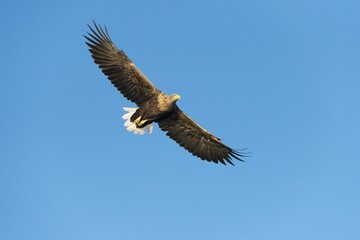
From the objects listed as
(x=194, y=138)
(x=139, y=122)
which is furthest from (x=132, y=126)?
(x=194, y=138)

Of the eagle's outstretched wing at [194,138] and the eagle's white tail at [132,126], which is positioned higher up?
the eagle's outstretched wing at [194,138]

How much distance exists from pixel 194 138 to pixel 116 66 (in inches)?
107

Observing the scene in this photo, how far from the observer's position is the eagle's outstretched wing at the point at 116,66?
1591 centimetres

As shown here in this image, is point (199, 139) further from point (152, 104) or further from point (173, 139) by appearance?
point (152, 104)

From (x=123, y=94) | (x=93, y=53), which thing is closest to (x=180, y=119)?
(x=123, y=94)

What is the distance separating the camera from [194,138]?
672 inches

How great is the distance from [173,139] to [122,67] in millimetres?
2272

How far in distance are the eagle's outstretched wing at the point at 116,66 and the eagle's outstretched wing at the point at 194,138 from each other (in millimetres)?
966

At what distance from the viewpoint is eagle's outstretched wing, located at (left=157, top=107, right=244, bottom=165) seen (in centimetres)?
1672

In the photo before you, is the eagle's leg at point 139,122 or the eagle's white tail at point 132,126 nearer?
the eagle's leg at point 139,122

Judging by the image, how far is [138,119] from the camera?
16.2 metres

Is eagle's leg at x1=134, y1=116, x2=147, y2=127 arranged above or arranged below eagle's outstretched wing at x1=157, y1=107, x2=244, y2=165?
below

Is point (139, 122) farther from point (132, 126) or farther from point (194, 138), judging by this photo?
point (194, 138)

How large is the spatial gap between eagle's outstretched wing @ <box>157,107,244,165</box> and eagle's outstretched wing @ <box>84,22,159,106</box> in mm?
966
